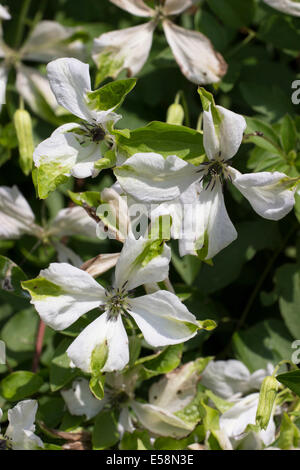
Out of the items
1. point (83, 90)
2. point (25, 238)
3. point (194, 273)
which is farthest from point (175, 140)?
point (25, 238)

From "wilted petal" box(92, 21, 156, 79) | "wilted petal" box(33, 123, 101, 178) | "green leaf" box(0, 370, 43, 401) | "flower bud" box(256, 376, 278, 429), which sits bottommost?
"green leaf" box(0, 370, 43, 401)

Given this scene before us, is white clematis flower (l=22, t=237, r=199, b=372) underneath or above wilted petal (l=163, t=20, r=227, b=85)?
underneath

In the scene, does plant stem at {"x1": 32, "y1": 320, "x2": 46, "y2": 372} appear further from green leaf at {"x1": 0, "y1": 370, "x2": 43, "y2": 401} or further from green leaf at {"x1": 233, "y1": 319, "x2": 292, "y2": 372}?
green leaf at {"x1": 233, "y1": 319, "x2": 292, "y2": 372}

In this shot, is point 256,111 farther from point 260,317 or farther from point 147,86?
point 260,317

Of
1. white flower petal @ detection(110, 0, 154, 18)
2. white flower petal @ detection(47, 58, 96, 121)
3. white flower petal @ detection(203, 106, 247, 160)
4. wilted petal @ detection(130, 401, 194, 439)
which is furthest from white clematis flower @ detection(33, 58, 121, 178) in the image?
wilted petal @ detection(130, 401, 194, 439)

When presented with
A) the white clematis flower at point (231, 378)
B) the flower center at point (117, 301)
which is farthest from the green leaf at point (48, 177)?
the white clematis flower at point (231, 378)

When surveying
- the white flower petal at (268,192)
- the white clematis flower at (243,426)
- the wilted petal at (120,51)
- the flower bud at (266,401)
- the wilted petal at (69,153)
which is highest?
the wilted petal at (120,51)

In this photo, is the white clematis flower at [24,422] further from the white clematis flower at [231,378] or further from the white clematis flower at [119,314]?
the white clematis flower at [231,378]
